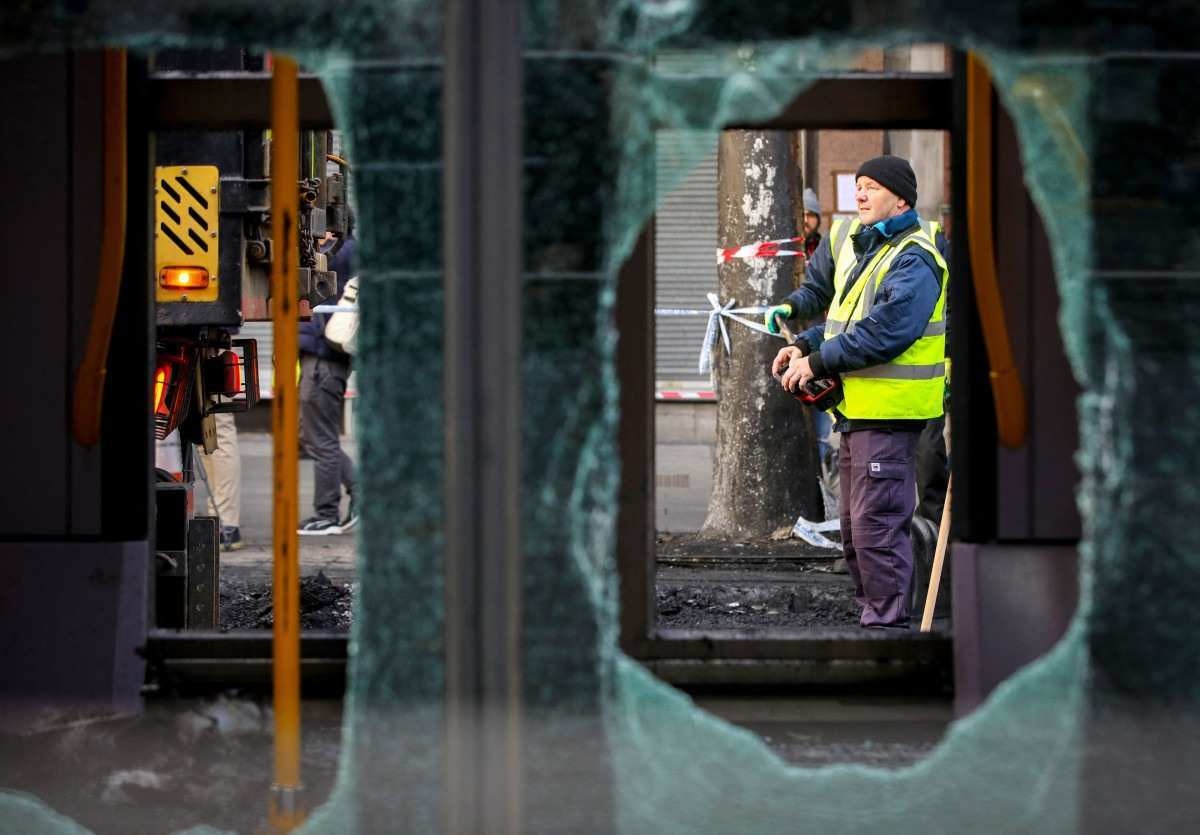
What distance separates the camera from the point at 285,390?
10.6 feet

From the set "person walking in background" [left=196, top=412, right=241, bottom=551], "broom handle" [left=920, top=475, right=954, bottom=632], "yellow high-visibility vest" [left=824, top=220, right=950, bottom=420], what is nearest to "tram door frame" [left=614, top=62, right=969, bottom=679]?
"broom handle" [left=920, top=475, right=954, bottom=632]

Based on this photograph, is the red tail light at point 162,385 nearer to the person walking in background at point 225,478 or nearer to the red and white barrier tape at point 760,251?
the person walking in background at point 225,478

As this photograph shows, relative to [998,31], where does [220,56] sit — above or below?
above

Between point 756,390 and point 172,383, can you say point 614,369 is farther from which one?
point 756,390

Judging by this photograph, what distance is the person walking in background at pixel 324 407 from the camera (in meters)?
9.71

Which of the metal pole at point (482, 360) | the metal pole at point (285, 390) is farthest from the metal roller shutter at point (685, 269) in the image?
the metal pole at point (482, 360)

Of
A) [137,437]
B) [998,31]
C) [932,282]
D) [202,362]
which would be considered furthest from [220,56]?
[998,31]

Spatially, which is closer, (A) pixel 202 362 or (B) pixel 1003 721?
(B) pixel 1003 721

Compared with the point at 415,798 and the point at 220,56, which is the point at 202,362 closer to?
the point at 220,56

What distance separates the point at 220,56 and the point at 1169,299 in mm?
3297

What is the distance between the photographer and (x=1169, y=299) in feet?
10.7

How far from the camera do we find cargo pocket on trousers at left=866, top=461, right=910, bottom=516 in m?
5.86

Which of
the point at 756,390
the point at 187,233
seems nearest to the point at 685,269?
the point at 756,390

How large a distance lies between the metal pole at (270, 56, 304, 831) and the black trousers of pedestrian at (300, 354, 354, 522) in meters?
6.47
